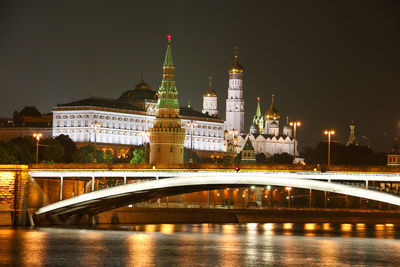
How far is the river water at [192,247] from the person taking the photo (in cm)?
6325

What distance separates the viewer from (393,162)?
474 ft

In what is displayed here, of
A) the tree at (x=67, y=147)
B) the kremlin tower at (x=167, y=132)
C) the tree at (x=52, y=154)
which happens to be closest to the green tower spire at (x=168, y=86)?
the kremlin tower at (x=167, y=132)

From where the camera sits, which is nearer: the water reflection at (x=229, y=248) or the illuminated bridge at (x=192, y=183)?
the water reflection at (x=229, y=248)

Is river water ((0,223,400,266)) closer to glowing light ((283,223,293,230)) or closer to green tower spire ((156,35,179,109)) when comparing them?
glowing light ((283,223,293,230))

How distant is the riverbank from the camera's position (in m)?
102

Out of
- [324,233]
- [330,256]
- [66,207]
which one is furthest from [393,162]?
[330,256]

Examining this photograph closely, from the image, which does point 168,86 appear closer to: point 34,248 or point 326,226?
point 326,226

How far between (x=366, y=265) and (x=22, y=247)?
832 inches

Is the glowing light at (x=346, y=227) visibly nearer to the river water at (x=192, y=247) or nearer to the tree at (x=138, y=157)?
the river water at (x=192, y=247)

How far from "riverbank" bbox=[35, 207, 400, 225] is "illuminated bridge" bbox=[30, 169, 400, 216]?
977 cm

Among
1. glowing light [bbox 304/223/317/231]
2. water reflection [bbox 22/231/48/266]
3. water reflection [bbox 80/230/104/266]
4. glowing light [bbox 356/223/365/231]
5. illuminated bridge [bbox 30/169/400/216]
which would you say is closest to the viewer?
water reflection [bbox 22/231/48/266]

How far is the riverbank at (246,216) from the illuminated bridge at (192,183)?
9768mm

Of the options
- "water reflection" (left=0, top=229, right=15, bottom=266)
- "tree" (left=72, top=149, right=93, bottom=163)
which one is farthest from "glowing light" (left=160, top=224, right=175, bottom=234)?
"tree" (left=72, top=149, right=93, bottom=163)

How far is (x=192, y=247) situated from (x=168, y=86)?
237ft
